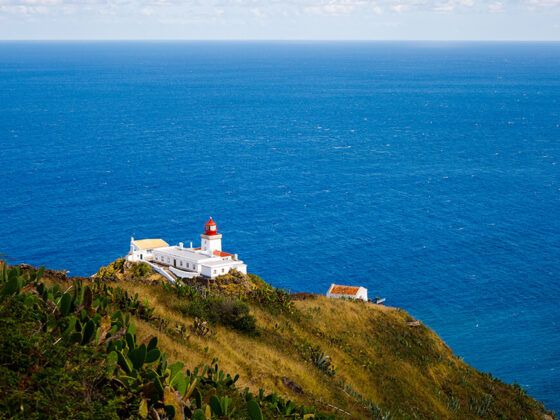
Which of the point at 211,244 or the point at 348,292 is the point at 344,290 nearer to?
the point at 348,292

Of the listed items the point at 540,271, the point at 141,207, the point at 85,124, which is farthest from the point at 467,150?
the point at 85,124

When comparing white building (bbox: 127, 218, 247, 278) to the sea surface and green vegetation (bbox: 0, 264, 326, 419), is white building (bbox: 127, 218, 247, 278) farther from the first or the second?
green vegetation (bbox: 0, 264, 326, 419)

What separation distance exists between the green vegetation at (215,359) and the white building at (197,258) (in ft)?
14.7

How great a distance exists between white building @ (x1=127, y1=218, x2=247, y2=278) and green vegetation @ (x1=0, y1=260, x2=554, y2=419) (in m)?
4.49

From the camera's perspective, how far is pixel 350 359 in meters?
31.5

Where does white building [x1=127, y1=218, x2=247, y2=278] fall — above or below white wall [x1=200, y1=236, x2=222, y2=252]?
below

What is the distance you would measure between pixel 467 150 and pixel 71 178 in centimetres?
8668

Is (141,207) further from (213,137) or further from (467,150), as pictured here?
(467,150)

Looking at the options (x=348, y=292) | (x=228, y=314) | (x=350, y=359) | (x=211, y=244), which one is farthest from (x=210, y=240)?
(x=228, y=314)

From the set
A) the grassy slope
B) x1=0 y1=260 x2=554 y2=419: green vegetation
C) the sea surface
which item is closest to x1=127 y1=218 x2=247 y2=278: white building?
x1=0 y1=260 x2=554 y2=419: green vegetation

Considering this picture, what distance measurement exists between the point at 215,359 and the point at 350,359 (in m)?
14.7

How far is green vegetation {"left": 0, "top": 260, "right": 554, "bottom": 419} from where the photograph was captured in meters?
12.2

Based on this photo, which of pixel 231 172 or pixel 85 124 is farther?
pixel 85 124

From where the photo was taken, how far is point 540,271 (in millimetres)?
77688
